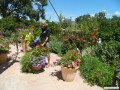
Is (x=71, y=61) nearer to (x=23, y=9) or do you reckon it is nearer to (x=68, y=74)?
(x=68, y=74)

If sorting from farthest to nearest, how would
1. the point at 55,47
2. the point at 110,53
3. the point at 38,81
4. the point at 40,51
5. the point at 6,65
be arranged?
the point at 55,47, the point at 6,65, the point at 110,53, the point at 40,51, the point at 38,81

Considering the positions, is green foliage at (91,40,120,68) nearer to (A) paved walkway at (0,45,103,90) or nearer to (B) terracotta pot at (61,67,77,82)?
(A) paved walkway at (0,45,103,90)

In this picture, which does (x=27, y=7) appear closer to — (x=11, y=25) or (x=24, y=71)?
(x=11, y=25)

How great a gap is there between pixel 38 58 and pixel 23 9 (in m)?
27.4

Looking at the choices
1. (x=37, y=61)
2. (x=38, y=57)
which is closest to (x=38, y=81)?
(x=37, y=61)

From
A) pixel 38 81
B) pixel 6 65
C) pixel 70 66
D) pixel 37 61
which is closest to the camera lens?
pixel 70 66

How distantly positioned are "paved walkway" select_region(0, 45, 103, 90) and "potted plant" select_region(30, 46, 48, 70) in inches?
11.1

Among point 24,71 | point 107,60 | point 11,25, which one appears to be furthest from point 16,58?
point 11,25

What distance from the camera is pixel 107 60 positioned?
7.73m

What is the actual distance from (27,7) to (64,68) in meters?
27.9

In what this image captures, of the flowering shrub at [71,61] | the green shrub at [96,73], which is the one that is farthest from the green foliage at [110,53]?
the flowering shrub at [71,61]

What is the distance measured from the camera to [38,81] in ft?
21.0

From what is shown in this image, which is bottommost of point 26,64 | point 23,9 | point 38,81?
point 38,81

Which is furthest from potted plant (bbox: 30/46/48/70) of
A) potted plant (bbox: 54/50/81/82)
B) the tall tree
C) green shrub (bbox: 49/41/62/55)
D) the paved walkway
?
the tall tree
